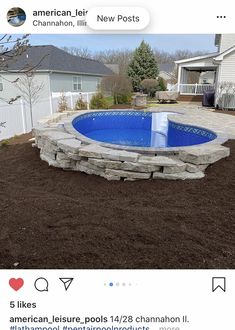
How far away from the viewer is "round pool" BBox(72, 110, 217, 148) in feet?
27.6

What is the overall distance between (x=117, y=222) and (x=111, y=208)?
1.16ft

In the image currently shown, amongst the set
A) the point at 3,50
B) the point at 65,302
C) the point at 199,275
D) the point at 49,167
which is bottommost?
the point at 49,167

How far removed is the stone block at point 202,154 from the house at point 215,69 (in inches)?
236

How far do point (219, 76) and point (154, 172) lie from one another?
1286cm

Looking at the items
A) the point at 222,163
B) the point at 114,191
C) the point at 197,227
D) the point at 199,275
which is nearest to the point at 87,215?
the point at 114,191

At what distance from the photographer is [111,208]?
2887 millimetres

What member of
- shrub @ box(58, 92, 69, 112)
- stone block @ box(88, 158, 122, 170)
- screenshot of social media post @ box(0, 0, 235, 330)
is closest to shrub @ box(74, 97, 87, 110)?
shrub @ box(58, 92, 69, 112)

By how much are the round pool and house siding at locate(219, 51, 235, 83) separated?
592 cm

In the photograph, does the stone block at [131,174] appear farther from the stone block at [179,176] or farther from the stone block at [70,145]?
the stone block at [70,145]

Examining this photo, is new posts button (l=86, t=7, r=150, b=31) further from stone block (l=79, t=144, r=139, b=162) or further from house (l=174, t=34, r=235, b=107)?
house (l=174, t=34, r=235, b=107)

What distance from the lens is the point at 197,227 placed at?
8.17 feet

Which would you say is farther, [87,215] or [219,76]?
[219,76]

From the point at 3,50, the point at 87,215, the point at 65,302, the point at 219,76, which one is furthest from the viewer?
the point at 219,76

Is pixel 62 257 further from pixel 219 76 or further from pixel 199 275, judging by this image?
pixel 219 76
